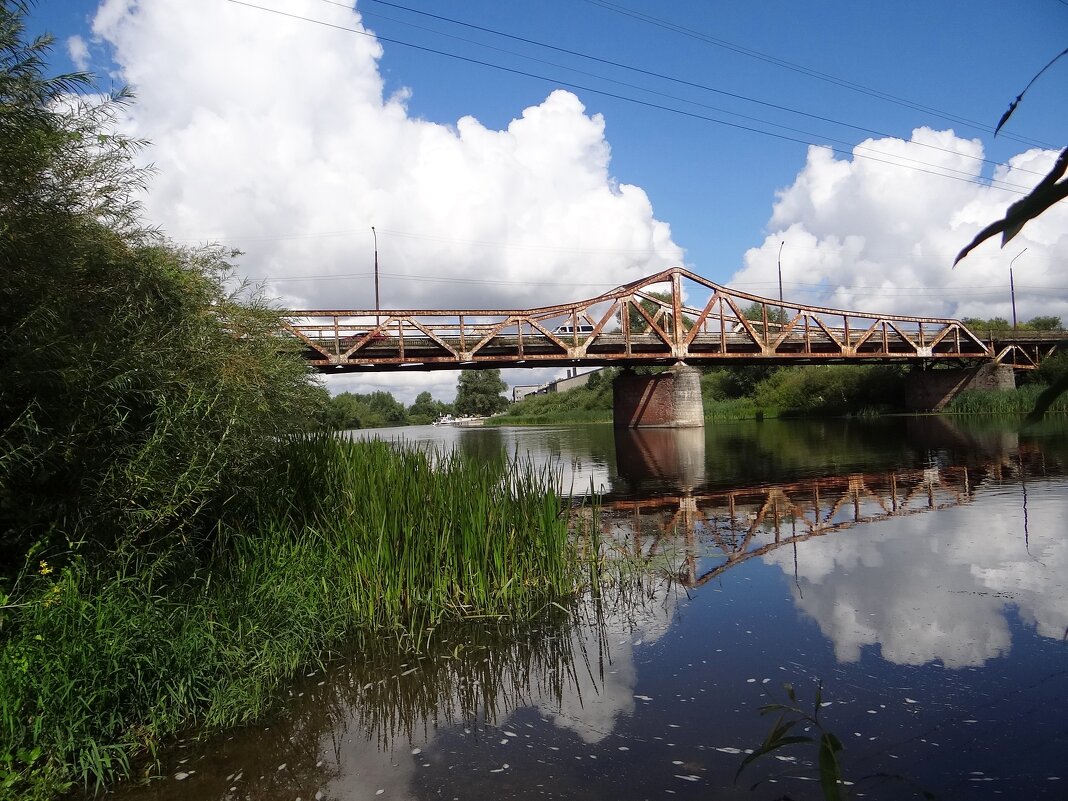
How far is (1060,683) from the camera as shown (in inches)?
181

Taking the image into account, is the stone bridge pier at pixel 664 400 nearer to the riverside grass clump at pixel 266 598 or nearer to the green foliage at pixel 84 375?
the riverside grass clump at pixel 266 598

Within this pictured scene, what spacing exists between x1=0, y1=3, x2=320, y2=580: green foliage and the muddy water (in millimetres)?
1790

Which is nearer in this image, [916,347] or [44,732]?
[44,732]

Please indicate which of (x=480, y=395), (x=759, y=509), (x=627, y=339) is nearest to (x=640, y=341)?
(x=627, y=339)

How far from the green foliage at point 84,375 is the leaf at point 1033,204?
4.96m

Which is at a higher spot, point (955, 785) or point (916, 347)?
point (916, 347)

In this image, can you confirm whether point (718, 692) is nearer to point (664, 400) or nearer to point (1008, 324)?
point (664, 400)

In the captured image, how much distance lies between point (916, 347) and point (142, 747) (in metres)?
56.3

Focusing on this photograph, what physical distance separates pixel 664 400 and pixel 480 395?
8612 centimetres

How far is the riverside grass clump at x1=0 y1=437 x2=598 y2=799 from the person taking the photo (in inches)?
158

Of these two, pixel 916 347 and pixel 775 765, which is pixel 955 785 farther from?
pixel 916 347

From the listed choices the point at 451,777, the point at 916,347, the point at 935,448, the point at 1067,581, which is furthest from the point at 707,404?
the point at 451,777

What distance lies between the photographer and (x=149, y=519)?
17.0 ft

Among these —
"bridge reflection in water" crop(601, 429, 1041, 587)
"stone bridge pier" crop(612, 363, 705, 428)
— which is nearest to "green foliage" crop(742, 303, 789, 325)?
"stone bridge pier" crop(612, 363, 705, 428)
